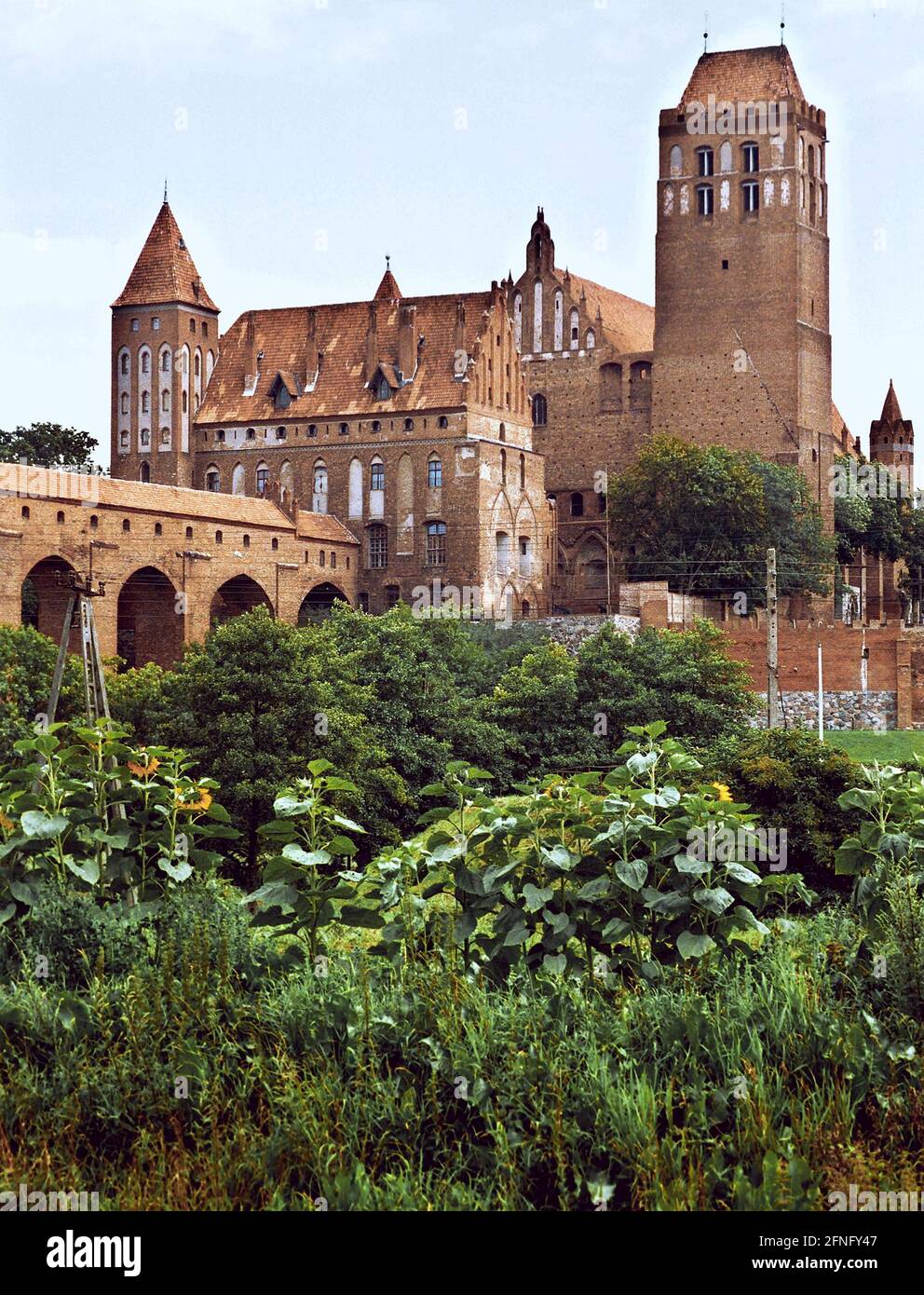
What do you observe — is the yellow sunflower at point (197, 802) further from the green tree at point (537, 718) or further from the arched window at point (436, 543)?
the arched window at point (436, 543)

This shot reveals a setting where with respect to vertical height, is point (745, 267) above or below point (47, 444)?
above

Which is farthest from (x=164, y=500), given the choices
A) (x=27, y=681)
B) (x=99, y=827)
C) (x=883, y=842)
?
(x=883, y=842)

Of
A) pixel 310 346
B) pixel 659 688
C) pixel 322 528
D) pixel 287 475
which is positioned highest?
pixel 310 346

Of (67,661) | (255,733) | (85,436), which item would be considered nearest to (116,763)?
(255,733)

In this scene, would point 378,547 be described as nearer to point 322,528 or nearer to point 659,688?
point 322,528

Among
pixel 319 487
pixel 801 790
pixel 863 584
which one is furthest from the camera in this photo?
pixel 863 584

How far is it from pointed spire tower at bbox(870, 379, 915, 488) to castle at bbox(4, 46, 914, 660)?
16509 millimetres

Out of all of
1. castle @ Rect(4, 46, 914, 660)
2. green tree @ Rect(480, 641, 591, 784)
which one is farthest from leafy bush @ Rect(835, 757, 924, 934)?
castle @ Rect(4, 46, 914, 660)

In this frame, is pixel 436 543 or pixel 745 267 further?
pixel 745 267

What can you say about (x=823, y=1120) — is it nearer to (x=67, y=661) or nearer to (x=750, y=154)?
(x=67, y=661)

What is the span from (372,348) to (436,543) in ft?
25.3

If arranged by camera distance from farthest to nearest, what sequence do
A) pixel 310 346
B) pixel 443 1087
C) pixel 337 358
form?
pixel 310 346
pixel 337 358
pixel 443 1087

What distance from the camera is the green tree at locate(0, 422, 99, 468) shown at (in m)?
65.2

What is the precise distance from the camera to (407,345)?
62969mm
